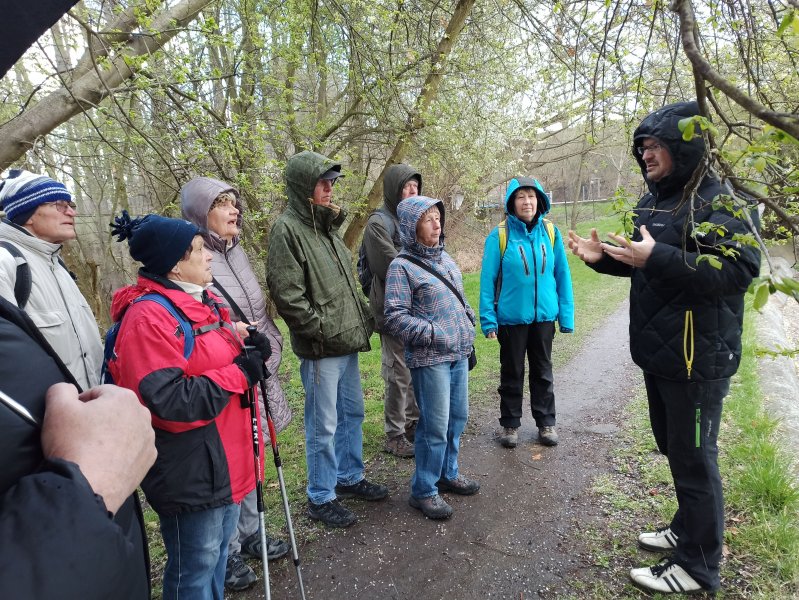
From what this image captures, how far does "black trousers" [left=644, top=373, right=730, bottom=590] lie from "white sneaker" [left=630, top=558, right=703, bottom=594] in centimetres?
4

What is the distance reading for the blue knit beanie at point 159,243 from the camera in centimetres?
208

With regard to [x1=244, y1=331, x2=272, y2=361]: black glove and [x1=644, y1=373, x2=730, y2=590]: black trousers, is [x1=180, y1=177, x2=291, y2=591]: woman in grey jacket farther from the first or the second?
[x1=644, y1=373, x2=730, y2=590]: black trousers

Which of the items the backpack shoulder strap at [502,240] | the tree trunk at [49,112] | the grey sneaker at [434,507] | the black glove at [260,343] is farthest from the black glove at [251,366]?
the tree trunk at [49,112]

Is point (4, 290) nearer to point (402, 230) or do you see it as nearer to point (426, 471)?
point (402, 230)

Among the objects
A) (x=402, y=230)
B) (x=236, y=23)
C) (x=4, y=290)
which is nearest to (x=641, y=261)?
(x=402, y=230)

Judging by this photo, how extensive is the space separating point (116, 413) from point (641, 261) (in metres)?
2.31

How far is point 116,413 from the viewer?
1011mm

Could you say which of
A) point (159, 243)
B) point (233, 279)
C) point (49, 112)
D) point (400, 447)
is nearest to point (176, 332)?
point (159, 243)

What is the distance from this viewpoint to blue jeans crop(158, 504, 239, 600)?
205cm

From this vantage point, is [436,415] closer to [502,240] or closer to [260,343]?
[260,343]

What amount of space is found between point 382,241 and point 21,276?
2428 mm

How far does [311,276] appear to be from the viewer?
3.19 metres

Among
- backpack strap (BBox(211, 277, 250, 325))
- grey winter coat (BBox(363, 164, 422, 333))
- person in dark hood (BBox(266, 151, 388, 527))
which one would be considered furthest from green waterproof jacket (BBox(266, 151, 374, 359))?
grey winter coat (BBox(363, 164, 422, 333))

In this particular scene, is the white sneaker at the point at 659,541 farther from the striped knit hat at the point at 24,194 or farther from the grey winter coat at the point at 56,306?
the striped knit hat at the point at 24,194
